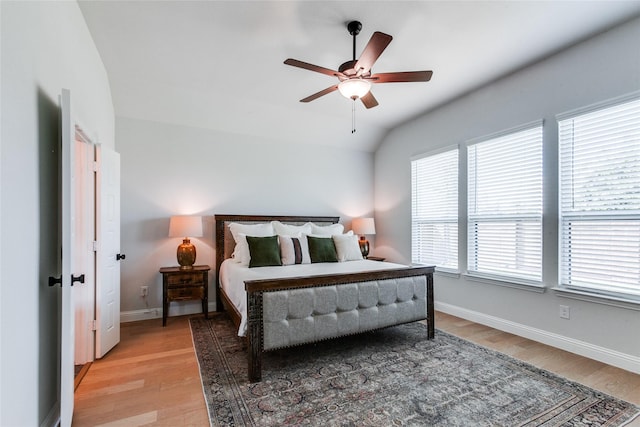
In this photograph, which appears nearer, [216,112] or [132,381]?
[132,381]

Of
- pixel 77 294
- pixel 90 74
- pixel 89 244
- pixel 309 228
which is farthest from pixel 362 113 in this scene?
pixel 77 294

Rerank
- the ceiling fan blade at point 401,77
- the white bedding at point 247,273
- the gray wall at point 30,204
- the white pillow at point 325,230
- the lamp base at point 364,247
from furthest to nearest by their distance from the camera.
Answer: the lamp base at point 364,247 → the white pillow at point 325,230 → the white bedding at point 247,273 → the ceiling fan blade at point 401,77 → the gray wall at point 30,204

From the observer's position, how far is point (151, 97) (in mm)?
3727

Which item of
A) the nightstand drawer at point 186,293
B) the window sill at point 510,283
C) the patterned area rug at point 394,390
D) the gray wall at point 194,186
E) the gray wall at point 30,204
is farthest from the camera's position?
the gray wall at point 194,186

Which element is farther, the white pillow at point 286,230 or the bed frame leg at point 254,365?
the white pillow at point 286,230

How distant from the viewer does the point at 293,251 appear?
12.6 feet

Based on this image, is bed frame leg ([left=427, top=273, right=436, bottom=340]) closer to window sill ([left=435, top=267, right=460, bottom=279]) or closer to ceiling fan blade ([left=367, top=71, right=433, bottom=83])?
window sill ([left=435, top=267, right=460, bottom=279])

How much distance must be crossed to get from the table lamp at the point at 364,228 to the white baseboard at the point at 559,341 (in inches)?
64.7

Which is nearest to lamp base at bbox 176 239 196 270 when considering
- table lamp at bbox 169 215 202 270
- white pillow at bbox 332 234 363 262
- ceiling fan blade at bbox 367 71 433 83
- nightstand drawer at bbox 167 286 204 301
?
table lamp at bbox 169 215 202 270

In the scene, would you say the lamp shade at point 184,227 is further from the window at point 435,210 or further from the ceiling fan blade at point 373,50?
the window at point 435,210

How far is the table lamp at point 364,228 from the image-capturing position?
512 centimetres

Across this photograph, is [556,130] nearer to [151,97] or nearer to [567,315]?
[567,315]

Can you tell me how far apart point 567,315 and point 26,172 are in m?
4.25

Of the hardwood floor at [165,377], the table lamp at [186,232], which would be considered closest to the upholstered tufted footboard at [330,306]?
the hardwood floor at [165,377]
